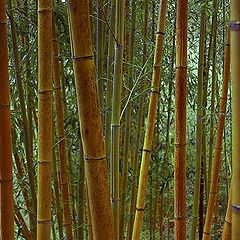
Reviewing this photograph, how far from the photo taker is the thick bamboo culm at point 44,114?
3.13 feet

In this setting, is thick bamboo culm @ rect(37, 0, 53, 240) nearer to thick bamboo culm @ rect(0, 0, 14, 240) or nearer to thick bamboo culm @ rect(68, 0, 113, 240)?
thick bamboo culm @ rect(0, 0, 14, 240)

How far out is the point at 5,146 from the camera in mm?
1025

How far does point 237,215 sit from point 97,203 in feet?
0.80

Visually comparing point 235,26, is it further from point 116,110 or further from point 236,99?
point 116,110

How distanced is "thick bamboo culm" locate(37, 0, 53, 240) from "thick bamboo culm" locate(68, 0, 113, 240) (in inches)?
12.6

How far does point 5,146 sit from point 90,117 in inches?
17.1

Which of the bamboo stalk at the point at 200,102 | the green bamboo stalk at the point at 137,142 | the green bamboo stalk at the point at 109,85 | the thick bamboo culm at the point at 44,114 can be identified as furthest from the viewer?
the green bamboo stalk at the point at 137,142

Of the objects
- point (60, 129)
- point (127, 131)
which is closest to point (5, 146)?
point (60, 129)

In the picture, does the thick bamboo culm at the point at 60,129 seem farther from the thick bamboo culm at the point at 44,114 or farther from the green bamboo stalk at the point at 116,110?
the thick bamboo culm at the point at 44,114

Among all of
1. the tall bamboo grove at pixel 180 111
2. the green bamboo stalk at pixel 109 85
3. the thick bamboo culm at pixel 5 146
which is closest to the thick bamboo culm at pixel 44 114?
the thick bamboo culm at pixel 5 146

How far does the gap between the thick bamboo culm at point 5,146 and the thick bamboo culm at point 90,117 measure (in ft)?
1.31

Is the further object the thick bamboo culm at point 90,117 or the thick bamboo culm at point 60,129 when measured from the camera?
the thick bamboo culm at point 60,129

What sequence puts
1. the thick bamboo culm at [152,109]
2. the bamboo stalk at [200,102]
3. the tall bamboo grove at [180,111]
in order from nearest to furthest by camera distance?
the tall bamboo grove at [180,111] → the thick bamboo culm at [152,109] → the bamboo stalk at [200,102]

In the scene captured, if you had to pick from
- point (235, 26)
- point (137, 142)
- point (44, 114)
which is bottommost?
point (137, 142)
